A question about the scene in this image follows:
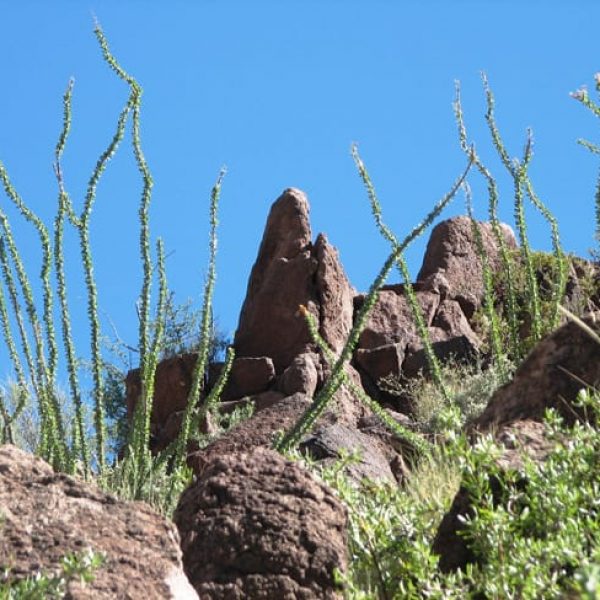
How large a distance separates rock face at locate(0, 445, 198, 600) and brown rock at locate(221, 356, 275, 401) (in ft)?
43.1

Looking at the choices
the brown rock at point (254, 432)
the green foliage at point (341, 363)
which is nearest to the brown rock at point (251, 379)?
the brown rock at point (254, 432)

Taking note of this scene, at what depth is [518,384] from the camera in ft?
23.3

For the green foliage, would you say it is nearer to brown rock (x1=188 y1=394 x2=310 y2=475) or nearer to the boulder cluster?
the boulder cluster

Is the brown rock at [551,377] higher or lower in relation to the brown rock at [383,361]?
lower

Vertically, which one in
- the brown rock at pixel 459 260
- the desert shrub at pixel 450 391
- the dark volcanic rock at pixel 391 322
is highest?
the brown rock at pixel 459 260

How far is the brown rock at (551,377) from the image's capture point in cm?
677

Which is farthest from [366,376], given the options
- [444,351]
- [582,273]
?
[582,273]

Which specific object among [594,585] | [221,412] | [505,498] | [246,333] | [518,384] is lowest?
[594,585]

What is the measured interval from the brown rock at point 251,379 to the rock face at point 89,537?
1314cm

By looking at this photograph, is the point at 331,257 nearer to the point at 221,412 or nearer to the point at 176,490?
the point at 221,412

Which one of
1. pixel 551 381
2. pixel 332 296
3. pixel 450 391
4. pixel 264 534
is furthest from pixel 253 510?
pixel 332 296

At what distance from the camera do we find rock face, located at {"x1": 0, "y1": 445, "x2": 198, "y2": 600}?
4039mm

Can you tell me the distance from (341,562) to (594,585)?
241 centimetres

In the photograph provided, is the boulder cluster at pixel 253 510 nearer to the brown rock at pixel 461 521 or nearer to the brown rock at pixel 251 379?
the brown rock at pixel 461 521
